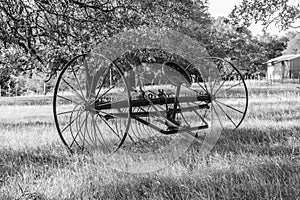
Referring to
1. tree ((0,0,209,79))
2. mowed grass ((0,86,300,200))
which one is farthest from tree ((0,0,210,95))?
mowed grass ((0,86,300,200))

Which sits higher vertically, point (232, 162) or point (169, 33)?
point (169, 33)

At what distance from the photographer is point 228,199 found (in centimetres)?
242

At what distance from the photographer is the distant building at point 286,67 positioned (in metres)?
45.5

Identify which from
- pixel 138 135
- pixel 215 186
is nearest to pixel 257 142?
pixel 138 135

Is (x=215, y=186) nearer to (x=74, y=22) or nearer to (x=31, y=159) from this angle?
(x=31, y=159)

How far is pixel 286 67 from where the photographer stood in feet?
155

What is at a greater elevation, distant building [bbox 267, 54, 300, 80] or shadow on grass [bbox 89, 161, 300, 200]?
distant building [bbox 267, 54, 300, 80]

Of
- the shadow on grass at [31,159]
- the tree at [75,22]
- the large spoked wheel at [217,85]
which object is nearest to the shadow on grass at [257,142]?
the large spoked wheel at [217,85]

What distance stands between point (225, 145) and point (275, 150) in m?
0.59

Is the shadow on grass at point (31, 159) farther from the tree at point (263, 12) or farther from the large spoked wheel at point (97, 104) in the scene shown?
the tree at point (263, 12)

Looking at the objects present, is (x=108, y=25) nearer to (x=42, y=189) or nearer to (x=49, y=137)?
(x=49, y=137)

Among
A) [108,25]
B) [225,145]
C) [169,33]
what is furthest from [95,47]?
[225,145]

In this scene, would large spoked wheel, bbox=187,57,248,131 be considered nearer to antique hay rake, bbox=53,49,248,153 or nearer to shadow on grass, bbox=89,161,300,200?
antique hay rake, bbox=53,49,248,153

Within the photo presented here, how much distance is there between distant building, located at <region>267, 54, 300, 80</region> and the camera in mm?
45531
